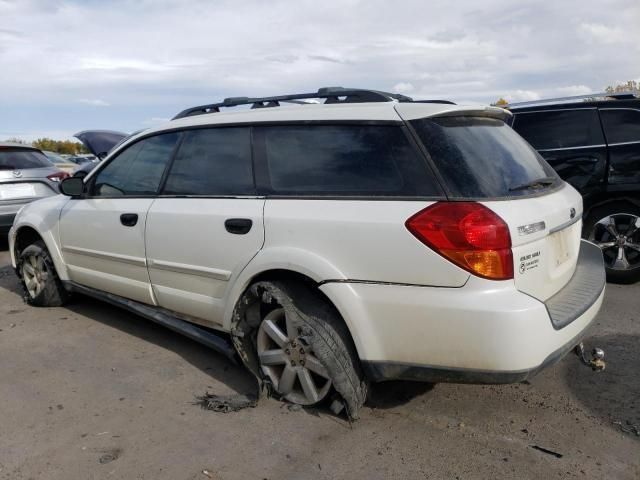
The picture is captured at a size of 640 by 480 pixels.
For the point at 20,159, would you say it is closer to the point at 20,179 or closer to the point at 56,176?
the point at 20,179

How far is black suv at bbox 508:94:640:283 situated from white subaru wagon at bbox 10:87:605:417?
2114 mm

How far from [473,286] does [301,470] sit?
3.83ft

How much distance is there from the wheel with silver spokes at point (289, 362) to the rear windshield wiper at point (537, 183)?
1.34 m

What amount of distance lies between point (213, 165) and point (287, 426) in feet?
5.37

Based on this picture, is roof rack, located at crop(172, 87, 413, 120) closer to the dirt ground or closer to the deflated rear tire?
the deflated rear tire

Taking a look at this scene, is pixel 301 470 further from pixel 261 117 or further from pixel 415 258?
pixel 261 117

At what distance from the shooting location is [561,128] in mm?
5887

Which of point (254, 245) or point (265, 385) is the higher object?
point (254, 245)

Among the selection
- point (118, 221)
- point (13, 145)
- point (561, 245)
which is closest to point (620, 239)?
point (561, 245)

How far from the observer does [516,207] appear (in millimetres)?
2695

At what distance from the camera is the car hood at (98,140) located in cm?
634

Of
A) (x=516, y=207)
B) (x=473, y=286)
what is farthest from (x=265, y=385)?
(x=516, y=207)

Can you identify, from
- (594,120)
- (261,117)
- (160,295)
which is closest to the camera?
(261,117)

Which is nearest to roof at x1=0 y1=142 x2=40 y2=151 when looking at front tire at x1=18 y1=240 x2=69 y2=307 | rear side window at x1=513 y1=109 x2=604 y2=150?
front tire at x1=18 y1=240 x2=69 y2=307
